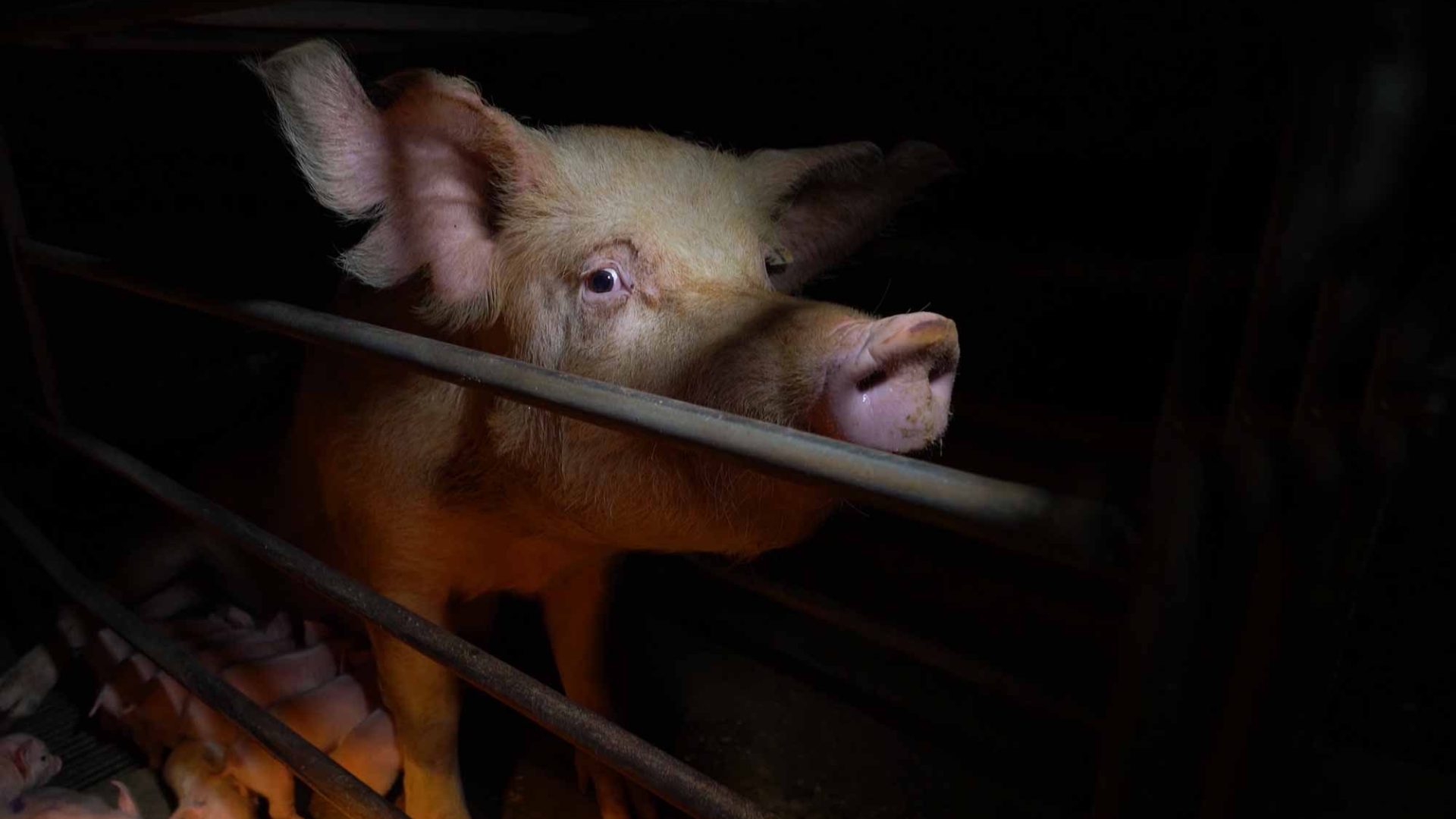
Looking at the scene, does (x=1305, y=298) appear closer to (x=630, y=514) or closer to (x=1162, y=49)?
(x=630, y=514)

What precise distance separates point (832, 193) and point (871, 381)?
3.78 ft

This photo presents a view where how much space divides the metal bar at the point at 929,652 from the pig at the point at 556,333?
1.82 feet

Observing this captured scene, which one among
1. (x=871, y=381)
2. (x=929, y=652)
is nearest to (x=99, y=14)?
(x=871, y=381)

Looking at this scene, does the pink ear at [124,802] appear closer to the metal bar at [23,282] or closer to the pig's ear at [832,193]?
the metal bar at [23,282]

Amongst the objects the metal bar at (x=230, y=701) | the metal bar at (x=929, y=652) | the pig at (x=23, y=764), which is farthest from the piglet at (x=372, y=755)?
the metal bar at (x=929, y=652)

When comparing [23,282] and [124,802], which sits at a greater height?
[23,282]

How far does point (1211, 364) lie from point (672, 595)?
10.1 feet

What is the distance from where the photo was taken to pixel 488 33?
333cm

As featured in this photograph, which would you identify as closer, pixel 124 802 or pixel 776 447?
pixel 776 447

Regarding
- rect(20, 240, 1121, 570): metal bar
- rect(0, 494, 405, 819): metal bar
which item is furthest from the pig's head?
rect(0, 494, 405, 819): metal bar

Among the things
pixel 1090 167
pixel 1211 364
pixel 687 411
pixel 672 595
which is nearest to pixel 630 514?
pixel 687 411

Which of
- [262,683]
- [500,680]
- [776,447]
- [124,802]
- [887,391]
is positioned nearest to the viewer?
[776,447]

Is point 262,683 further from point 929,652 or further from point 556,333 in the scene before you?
point 929,652

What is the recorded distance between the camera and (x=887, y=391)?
1.21 metres
